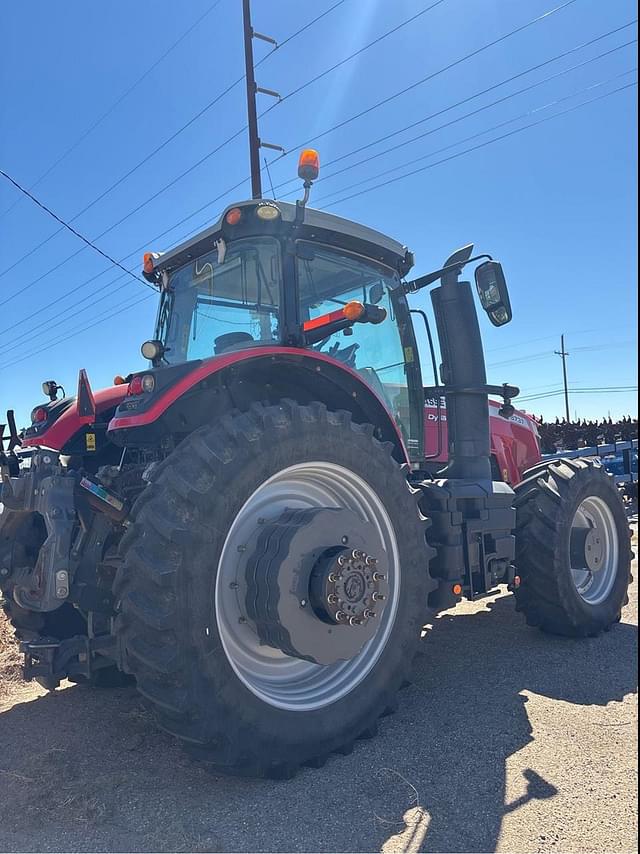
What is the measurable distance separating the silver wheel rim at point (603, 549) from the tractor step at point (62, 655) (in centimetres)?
321

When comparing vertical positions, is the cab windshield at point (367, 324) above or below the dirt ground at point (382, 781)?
above

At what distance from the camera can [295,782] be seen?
2424mm

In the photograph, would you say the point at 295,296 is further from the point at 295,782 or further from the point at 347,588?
the point at 295,782

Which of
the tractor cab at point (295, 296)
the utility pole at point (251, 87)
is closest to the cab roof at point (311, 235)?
the tractor cab at point (295, 296)

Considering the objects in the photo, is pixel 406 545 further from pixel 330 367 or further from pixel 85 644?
pixel 85 644

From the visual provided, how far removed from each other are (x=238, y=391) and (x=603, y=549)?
10.4ft

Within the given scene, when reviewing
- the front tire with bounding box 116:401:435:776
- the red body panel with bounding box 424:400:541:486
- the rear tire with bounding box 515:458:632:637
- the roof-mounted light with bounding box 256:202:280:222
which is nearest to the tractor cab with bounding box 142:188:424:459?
the roof-mounted light with bounding box 256:202:280:222

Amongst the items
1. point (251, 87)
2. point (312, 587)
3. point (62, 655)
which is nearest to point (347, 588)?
point (312, 587)

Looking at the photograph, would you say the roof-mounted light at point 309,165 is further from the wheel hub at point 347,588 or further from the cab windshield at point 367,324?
the wheel hub at point 347,588

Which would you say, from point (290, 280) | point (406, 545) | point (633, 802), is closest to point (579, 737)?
point (633, 802)

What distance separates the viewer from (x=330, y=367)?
10.1 feet

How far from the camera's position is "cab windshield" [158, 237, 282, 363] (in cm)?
333

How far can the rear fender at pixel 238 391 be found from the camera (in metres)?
2.64

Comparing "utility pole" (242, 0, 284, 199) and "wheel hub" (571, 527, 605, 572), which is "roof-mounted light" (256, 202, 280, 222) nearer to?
"wheel hub" (571, 527, 605, 572)
